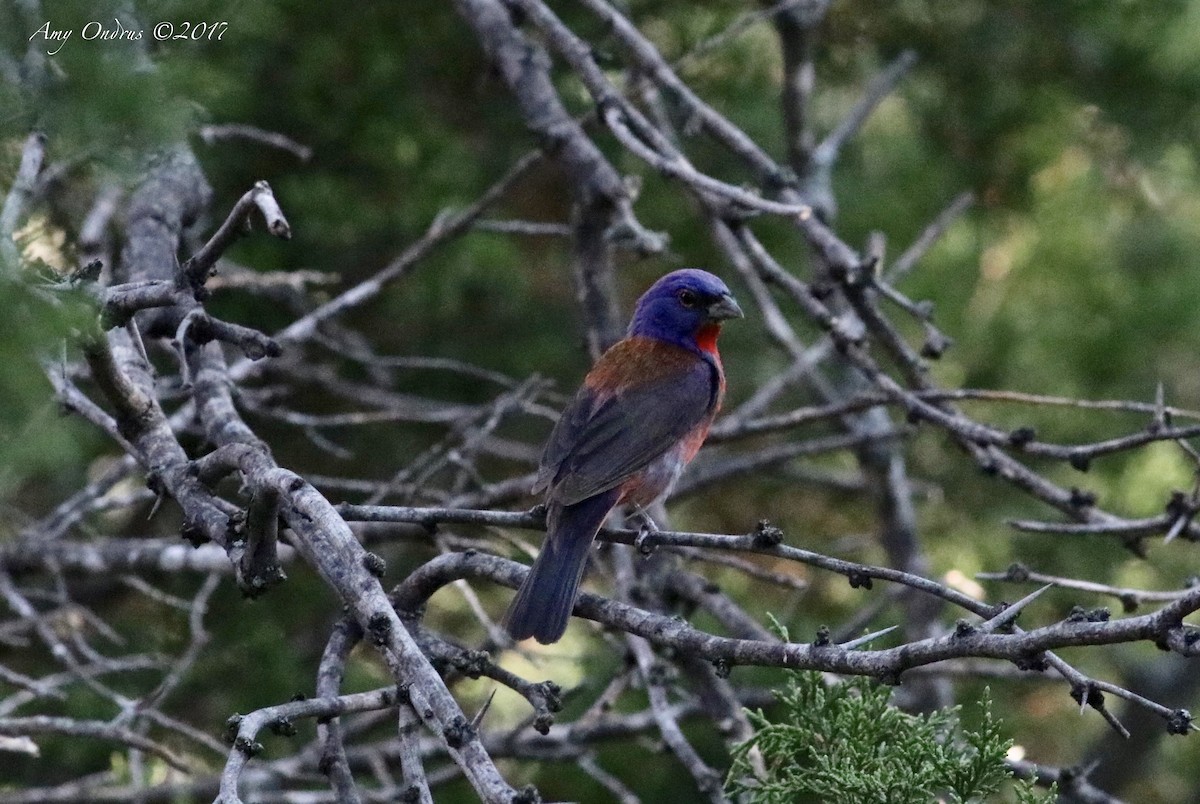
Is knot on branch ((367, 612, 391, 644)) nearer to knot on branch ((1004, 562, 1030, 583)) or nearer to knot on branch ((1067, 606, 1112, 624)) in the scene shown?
knot on branch ((1067, 606, 1112, 624))

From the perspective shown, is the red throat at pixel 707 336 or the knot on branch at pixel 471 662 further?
the red throat at pixel 707 336

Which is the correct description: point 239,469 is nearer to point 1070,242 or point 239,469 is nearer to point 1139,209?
point 1070,242

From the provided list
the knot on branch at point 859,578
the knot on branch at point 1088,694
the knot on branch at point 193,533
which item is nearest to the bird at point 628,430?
the knot on branch at point 193,533

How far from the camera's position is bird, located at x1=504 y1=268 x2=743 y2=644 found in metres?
3.51

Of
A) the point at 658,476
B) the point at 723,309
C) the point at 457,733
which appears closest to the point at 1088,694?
the point at 457,733

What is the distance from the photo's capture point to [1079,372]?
721 centimetres

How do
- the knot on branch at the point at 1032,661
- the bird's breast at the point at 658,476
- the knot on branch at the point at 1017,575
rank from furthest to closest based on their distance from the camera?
1. the bird's breast at the point at 658,476
2. the knot on branch at the point at 1017,575
3. the knot on branch at the point at 1032,661

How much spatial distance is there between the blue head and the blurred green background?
3.31 feet

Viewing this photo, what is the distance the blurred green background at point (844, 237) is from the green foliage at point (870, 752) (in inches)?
103

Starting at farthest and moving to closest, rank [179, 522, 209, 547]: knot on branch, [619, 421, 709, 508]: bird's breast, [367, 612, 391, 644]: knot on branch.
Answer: [619, 421, 709, 508]: bird's breast
[179, 522, 209, 547]: knot on branch
[367, 612, 391, 644]: knot on branch

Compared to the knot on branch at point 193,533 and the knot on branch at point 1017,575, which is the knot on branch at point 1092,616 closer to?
the knot on branch at point 1017,575

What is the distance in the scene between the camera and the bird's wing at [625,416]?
4367 mm

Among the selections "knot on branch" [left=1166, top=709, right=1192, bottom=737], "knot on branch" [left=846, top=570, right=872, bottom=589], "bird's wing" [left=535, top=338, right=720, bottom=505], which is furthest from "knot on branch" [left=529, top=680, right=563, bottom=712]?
"bird's wing" [left=535, top=338, right=720, bottom=505]

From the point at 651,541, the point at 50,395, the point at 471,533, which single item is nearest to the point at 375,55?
the point at 471,533
